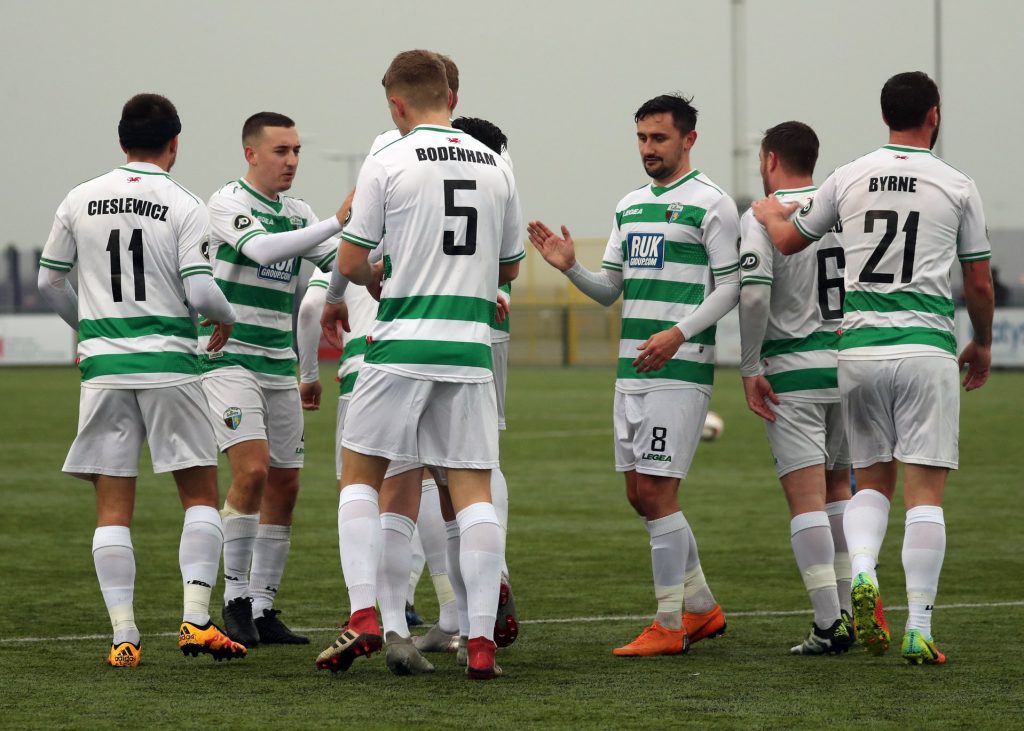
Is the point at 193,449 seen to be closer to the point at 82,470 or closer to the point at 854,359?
the point at 82,470

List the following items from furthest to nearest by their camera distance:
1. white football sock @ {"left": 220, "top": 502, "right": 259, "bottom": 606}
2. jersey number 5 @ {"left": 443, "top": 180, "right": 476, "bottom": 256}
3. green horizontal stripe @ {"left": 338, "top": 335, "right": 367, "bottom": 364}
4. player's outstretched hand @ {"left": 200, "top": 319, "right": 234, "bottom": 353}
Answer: green horizontal stripe @ {"left": 338, "top": 335, "right": 367, "bottom": 364} < white football sock @ {"left": 220, "top": 502, "right": 259, "bottom": 606} < player's outstretched hand @ {"left": 200, "top": 319, "right": 234, "bottom": 353} < jersey number 5 @ {"left": 443, "top": 180, "right": 476, "bottom": 256}

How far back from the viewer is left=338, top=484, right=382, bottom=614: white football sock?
18.4ft

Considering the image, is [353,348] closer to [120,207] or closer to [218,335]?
[218,335]

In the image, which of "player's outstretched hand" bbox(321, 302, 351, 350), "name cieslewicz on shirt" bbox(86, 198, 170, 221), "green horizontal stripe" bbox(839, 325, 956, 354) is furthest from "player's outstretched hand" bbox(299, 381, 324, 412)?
"green horizontal stripe" bbox(839, 325, 956, 354)

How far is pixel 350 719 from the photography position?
4.89 m

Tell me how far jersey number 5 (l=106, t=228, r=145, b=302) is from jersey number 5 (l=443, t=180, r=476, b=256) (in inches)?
51.5

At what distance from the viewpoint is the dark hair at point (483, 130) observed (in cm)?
669

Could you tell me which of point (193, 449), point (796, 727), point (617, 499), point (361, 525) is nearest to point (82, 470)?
point (193, 449)

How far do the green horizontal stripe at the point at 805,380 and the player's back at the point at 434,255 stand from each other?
62.0 inches

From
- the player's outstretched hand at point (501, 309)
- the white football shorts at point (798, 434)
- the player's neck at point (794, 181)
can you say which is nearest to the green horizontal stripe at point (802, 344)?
the white football shorts at point (798, 434)

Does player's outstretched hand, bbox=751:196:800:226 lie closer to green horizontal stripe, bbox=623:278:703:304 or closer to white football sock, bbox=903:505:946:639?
green horizontal stripe, bbox=623:278:703:304

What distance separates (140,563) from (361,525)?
13.7 ft

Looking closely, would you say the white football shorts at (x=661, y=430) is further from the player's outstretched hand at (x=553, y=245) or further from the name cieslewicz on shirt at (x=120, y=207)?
the name cieslewicz on shirt at (x=120, y=207)

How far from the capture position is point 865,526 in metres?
6.10
